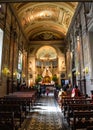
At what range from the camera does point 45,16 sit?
63.4 ft

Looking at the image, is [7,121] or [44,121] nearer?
[7,121]

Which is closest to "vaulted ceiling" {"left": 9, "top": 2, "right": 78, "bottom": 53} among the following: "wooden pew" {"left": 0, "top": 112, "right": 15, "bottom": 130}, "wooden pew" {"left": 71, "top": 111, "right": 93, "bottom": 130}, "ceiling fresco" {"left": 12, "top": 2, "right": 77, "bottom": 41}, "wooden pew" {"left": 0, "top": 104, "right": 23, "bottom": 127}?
"ceiling fresco" {"left": 12, "top": 2, "right": 77, "bottom": 41}

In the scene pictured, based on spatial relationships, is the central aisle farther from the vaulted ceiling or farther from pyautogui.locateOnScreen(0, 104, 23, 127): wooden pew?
the vaulted ceiling

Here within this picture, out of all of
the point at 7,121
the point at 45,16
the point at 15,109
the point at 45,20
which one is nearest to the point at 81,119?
the point at 7,121

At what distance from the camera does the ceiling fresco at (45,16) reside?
15.4 metres

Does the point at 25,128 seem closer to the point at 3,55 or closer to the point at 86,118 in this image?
the point at 86,118

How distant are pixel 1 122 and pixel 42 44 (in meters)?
23.1

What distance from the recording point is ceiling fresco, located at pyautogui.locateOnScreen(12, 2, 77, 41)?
1536 cm

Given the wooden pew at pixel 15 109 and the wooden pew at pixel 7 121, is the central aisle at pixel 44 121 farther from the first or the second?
the wooden pew at pixel 7 121

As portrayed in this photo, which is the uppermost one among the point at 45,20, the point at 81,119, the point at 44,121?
the point at 45,20

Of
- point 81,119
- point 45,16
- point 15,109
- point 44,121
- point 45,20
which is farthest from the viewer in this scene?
point 45,20

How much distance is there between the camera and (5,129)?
319 cm

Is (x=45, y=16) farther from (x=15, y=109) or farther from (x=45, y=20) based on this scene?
(x=15, y=109)

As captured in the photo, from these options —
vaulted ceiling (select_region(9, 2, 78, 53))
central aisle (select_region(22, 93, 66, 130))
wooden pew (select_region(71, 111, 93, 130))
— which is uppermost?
vaulted ceiling (select_region(9, 2, 78, 53))
